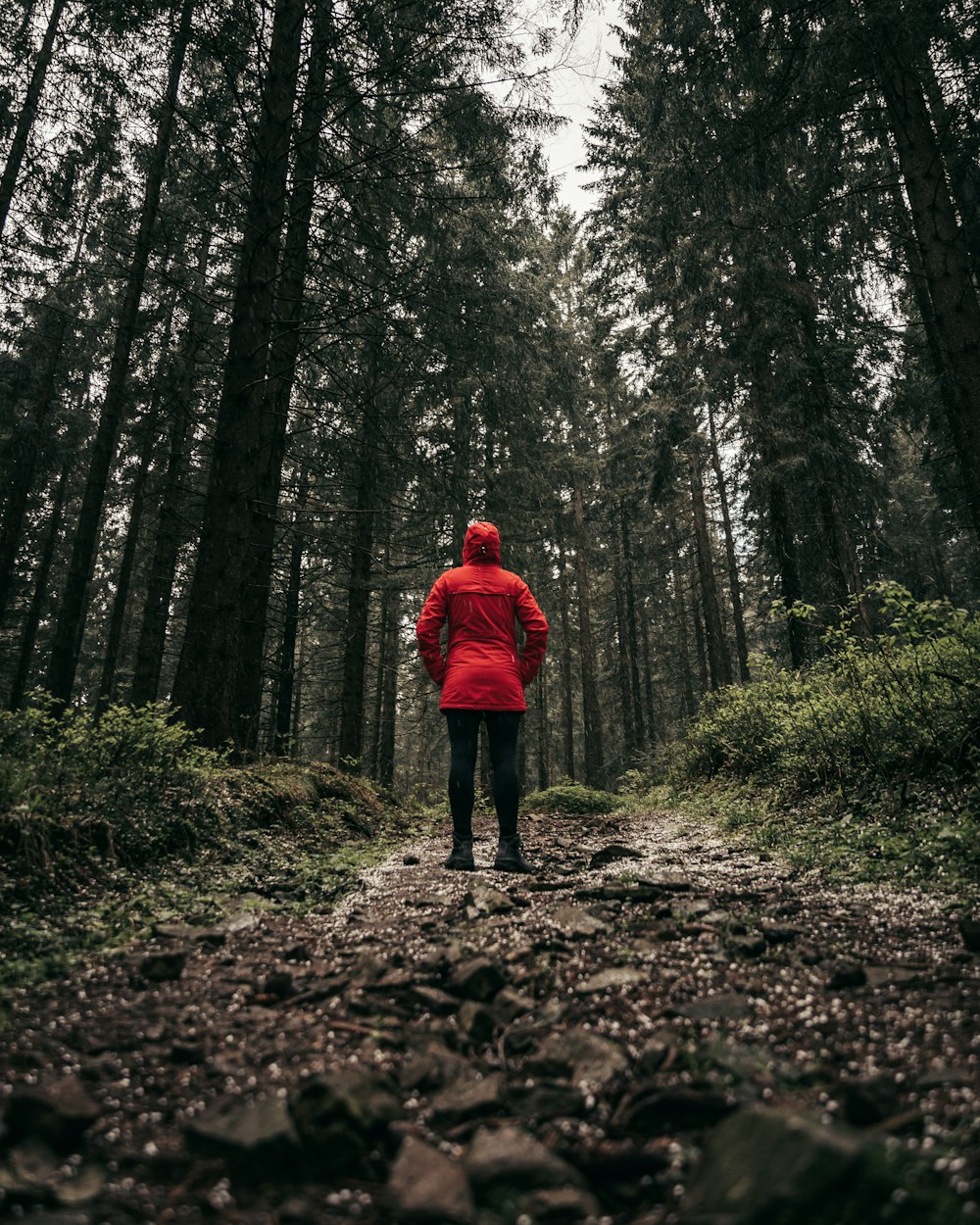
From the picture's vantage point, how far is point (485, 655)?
198 inches

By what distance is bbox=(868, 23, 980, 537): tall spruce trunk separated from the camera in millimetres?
6586

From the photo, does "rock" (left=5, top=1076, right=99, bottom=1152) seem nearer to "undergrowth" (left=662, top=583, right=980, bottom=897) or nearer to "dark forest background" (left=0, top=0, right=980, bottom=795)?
"undergrowth" (left=662, top=583, right=980, bottom=897)

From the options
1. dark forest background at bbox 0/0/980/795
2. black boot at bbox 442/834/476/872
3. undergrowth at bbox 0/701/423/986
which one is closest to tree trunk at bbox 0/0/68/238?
dark forest background at bbox 0/0/980/795

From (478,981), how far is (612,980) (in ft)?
1.69

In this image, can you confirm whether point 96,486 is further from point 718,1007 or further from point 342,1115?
point 718,1007

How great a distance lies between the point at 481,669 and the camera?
4977 millimetres

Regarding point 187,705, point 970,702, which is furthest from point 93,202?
point 970,702

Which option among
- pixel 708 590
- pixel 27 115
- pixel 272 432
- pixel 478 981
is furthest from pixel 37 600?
pixel 478 981

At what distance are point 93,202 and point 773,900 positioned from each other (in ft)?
50.2

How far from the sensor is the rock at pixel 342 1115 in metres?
1.46

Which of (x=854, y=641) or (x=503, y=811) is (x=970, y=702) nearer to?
(x=854, y=641)

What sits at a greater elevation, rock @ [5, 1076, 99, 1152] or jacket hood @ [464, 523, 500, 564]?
jacket hood @ [464, 523, 500, 564]

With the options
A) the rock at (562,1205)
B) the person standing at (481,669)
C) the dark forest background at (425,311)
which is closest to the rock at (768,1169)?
the rock at (562,1205)

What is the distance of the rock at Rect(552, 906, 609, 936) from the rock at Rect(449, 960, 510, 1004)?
672 millimetres
